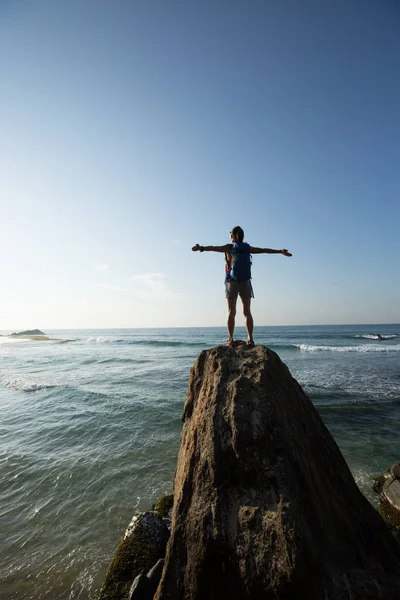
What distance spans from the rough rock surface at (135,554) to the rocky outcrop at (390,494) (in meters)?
4.70

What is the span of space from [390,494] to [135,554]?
552cm

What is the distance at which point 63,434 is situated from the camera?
10.1 meters

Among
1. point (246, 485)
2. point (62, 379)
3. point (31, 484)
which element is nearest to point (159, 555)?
point (246, 485)

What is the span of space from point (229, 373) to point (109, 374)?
19.9 meters

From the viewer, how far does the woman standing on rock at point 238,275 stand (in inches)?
218

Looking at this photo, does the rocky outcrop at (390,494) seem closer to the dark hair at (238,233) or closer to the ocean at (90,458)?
the ocean at (90,458)

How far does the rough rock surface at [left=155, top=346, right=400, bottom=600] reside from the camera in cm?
251

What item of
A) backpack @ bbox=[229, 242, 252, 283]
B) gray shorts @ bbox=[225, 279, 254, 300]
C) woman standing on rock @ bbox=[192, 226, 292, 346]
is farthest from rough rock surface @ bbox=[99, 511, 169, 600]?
backpack @ bbox=[229, 242, 252, 283]

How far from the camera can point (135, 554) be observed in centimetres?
428

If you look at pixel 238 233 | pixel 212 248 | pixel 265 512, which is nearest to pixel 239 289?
pixel 212 248

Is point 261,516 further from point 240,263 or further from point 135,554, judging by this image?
point 240,263

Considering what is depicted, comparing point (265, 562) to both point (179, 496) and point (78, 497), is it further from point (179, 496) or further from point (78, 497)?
point (78, 497)

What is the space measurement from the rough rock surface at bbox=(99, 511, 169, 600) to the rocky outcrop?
4702 millimetres

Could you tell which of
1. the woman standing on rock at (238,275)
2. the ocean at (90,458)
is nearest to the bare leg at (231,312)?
the woman standing on rock at (238,275)
